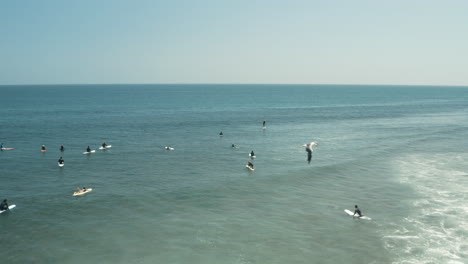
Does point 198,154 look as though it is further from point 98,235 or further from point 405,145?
→ point 405,145

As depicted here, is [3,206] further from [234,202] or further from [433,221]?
[433,221]

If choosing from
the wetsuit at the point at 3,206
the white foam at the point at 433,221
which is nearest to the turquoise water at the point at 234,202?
the white foam at the point at 433,221

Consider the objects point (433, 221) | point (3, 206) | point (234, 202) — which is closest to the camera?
point (433, 221)

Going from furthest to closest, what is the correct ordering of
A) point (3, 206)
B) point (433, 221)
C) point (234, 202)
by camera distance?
point (234, 202)
point (3, 206)
point (433, 221)

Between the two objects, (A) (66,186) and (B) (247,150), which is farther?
(B) (247,150)

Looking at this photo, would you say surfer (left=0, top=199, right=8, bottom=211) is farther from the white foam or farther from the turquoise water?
the white foam

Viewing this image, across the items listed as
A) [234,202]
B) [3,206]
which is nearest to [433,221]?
[234,202]

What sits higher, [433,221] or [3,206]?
[433,221]

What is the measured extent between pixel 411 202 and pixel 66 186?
47.2m

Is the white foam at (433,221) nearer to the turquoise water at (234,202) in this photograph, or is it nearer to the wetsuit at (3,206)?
the turquoise water at (234,202)

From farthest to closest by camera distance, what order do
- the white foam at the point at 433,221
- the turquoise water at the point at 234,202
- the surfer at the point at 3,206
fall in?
1. the surfer at the point at 3,206
2. the turquoise water at the point at 234,202
3. the white foam at the point at 433,221

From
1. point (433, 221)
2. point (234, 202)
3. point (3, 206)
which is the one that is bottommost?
point (234, 202)

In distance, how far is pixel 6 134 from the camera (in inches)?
3644

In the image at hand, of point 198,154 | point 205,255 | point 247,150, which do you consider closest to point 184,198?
point 205,255
